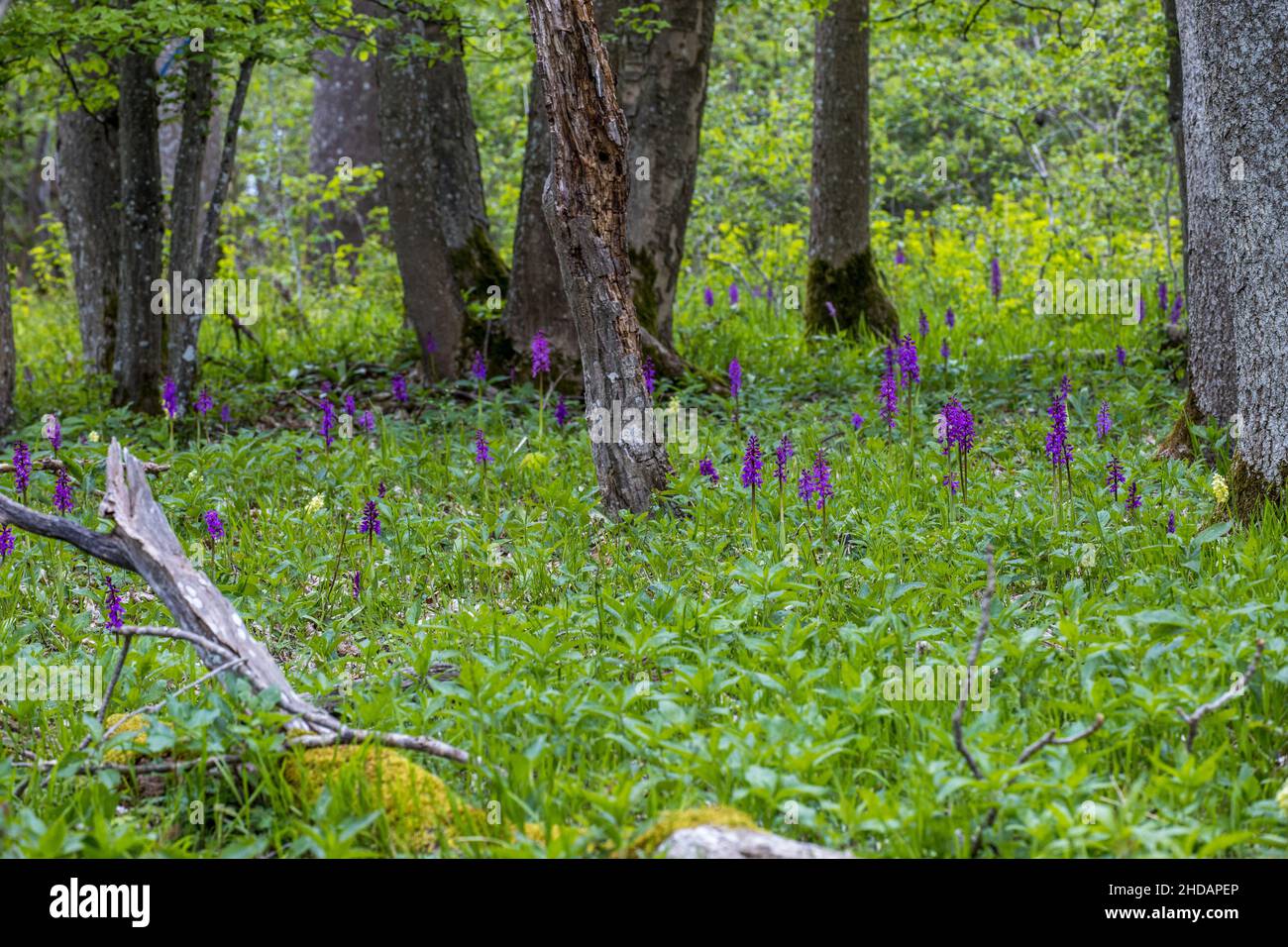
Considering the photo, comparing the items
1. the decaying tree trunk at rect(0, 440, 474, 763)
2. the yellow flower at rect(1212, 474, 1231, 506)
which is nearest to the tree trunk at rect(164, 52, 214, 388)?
the decaying tree trunk at rect(0, 440, 474, 763)

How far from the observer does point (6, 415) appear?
26.0 ft

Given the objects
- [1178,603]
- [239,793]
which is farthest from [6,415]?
[1178,603]

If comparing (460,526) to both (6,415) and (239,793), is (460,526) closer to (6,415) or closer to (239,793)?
(239,793)

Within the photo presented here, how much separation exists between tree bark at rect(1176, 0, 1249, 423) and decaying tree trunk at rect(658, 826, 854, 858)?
338cm

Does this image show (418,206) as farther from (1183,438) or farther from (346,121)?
(346,121)

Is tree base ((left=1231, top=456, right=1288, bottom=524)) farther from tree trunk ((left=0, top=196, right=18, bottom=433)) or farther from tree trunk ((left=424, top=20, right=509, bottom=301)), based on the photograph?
tree trunk ((left=0, top=196, right=18, bottom=433))

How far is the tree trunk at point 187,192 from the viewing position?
7863 mm

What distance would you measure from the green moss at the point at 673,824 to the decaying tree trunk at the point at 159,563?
106 cm

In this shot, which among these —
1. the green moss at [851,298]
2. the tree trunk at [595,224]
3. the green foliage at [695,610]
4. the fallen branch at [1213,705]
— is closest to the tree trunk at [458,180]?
the green foliage at [695,610]

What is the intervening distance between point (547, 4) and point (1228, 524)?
11.3 ft

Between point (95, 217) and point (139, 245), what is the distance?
118 cm

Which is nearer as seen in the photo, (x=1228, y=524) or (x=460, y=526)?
(x=1228, y=524)
